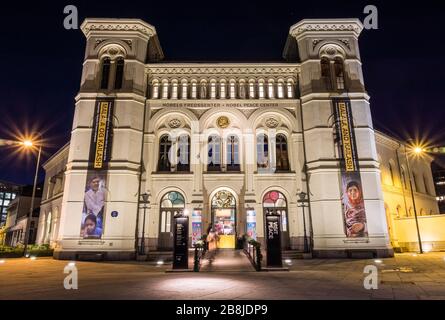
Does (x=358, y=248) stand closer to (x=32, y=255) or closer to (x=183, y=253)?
(x=183, y=253)

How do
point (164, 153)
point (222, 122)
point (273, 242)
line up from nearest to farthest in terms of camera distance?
point (273, 242)
point (164, 153)
point (222, 122)

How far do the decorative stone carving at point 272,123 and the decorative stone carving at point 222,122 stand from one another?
3.19m

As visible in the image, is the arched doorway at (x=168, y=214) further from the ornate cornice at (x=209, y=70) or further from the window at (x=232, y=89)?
the ornate cornice at (x=209, y=70)

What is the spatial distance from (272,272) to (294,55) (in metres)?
22.6

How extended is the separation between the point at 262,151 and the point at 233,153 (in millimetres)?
2334

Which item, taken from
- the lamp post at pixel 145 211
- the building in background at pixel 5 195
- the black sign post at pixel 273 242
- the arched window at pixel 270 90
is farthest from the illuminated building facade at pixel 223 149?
the building in background at pixel 5 195

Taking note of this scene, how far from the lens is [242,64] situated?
2370cm

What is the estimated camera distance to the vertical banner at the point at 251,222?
69.0 feet

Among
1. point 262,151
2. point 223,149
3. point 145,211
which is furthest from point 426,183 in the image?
point 145,211

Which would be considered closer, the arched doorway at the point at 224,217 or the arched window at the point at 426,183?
the arched doorway at the point at 224,217

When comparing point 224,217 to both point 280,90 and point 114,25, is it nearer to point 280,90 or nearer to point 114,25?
point 280,90

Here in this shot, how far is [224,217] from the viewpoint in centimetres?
2183

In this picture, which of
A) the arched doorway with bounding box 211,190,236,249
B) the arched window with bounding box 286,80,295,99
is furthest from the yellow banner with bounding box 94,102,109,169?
the arched window with bounding box 286,80,295,99
